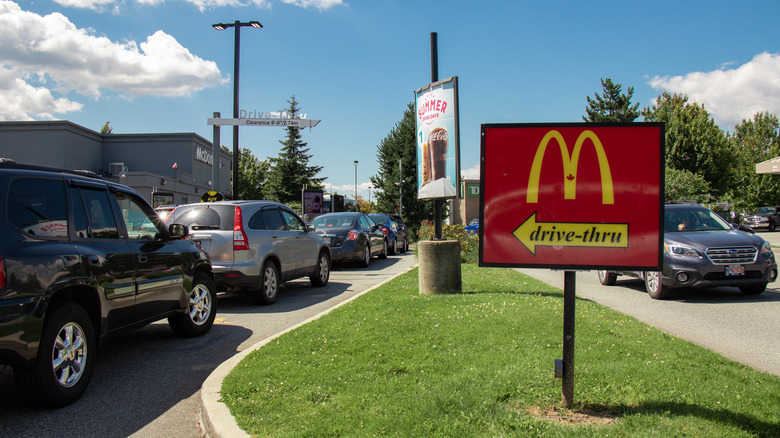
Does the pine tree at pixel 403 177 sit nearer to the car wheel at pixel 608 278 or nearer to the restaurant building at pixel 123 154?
the restaurant building at pixel 123 154

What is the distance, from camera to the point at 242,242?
8711 millimetres

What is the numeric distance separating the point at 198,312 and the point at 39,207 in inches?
116

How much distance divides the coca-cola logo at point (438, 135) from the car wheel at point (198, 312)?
14.5ft

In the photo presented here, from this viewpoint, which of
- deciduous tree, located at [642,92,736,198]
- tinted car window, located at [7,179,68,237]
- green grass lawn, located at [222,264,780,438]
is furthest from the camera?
deciduous tree, located at [642,92,736,198]

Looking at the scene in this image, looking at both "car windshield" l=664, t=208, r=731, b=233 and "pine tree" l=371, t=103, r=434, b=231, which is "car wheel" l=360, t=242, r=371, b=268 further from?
"pine tree" l=371, t=103, r=434, b=231

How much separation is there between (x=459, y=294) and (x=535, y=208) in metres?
4.92

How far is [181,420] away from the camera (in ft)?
13.5

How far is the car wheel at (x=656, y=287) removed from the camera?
31.0ft

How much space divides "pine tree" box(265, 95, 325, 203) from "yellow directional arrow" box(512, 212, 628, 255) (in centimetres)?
5518

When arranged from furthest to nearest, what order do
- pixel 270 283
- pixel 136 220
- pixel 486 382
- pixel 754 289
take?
pixel 754 289, pixel 270 283, pixel 136 220, pixel 486 382

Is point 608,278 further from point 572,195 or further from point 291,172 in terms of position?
point 291,172

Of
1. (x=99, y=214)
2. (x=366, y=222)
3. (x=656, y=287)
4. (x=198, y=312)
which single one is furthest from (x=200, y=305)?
(x=366, y=222)

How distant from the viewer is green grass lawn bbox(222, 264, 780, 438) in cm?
337

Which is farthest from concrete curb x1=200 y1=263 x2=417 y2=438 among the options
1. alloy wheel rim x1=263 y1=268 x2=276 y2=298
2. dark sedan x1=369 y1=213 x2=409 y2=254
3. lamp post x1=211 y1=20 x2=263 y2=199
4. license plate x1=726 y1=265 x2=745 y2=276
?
dark sedan x1=369 y1=213 x2=409 y2=254
